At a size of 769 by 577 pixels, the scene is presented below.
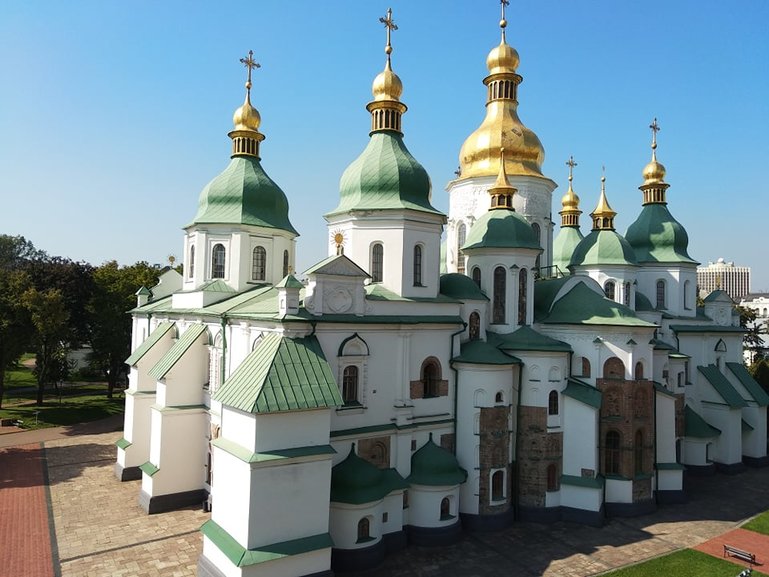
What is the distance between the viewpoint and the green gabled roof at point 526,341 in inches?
826

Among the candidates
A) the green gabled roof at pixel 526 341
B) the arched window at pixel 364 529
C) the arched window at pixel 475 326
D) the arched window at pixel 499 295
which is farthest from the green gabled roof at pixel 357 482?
the arched window at pixel 499 295

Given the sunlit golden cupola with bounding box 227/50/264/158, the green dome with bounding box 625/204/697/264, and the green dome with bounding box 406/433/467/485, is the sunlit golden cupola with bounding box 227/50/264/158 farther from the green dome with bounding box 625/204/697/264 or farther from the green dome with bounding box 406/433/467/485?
the green dome with bounding box 625/204/697/264

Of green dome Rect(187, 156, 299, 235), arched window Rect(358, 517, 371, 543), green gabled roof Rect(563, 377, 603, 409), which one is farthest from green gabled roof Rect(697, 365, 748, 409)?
green dome Rect(187, 156, 299, 235)

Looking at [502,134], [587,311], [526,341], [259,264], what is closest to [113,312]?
[259,264]

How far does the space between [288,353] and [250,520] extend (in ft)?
15.4

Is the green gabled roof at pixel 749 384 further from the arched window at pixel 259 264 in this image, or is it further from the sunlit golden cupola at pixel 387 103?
the arched window at pixel 259 264

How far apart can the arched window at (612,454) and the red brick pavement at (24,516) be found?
19961mm

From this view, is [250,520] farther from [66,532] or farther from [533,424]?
[533,424]

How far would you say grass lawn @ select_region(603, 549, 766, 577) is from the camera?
16.4 m

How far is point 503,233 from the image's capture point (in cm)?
2244

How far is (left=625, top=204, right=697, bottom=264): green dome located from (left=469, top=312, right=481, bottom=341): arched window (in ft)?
50.2

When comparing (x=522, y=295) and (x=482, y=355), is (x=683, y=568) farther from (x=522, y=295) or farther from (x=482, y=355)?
(x=522, y=295)

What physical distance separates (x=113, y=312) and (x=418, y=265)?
29.0 metres

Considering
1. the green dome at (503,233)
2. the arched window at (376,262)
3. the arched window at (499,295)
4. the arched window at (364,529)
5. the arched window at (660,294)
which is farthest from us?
the arched window at (660,294)
